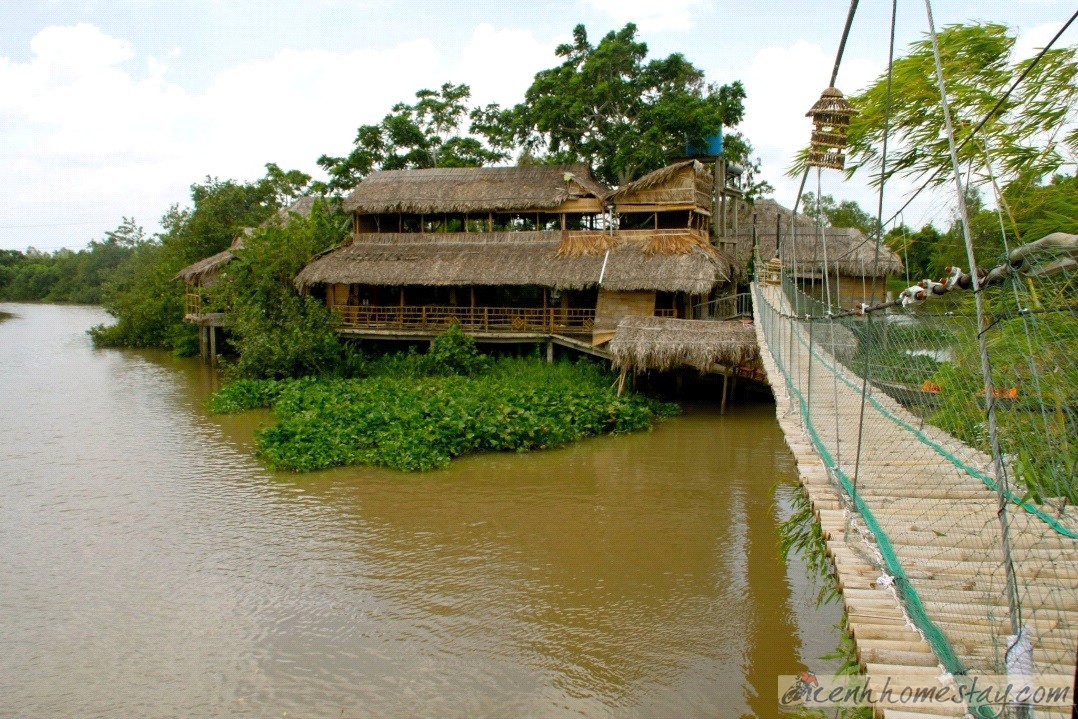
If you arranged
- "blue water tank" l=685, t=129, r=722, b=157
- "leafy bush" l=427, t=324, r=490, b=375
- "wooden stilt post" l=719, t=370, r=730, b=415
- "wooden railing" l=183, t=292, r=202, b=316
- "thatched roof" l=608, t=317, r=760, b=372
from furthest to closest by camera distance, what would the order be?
"wooden railing" l=183, t=292, r=202, b=316
"blue water tank" l=685, t=129, r=722, b=157
"leafy bush" l=427, t=324, r=490, b=375
"wooden stilt post" l=719, t=370, r=730, b=415
"thatched roof" l=608, t=317, r=760, b=372

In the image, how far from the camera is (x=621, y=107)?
15602 mm

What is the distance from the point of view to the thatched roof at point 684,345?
11484mm

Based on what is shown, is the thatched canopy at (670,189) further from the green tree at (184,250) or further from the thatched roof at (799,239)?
the green tree at (184,250)

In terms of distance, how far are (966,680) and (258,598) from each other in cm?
516

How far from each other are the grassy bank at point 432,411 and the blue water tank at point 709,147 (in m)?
→ 5.13

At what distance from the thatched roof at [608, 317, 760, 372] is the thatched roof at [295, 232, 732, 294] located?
1344 mm

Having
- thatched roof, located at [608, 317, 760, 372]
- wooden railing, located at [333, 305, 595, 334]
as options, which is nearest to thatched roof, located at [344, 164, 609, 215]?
wooden railing, located at [333, 305, 595, 334]

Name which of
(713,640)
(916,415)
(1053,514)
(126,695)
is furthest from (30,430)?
(1053,514)

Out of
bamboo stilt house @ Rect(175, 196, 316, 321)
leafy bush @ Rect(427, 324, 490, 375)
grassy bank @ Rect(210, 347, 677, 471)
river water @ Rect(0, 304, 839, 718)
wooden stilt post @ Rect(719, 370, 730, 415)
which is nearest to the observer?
river water @ Rect(0, 304, 839, 718)

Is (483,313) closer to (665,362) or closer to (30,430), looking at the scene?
(665,362)

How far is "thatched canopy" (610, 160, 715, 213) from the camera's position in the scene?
1427cm

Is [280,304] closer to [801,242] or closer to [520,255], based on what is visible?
[520,255]

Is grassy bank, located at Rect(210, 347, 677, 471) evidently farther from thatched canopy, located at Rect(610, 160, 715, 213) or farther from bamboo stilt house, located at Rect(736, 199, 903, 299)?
bamboo stilt house, located at Rect(736, 199, 903, 299)

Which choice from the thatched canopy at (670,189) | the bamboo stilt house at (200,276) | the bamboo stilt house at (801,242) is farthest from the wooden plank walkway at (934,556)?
the bamboo stilt house at (200,276)
